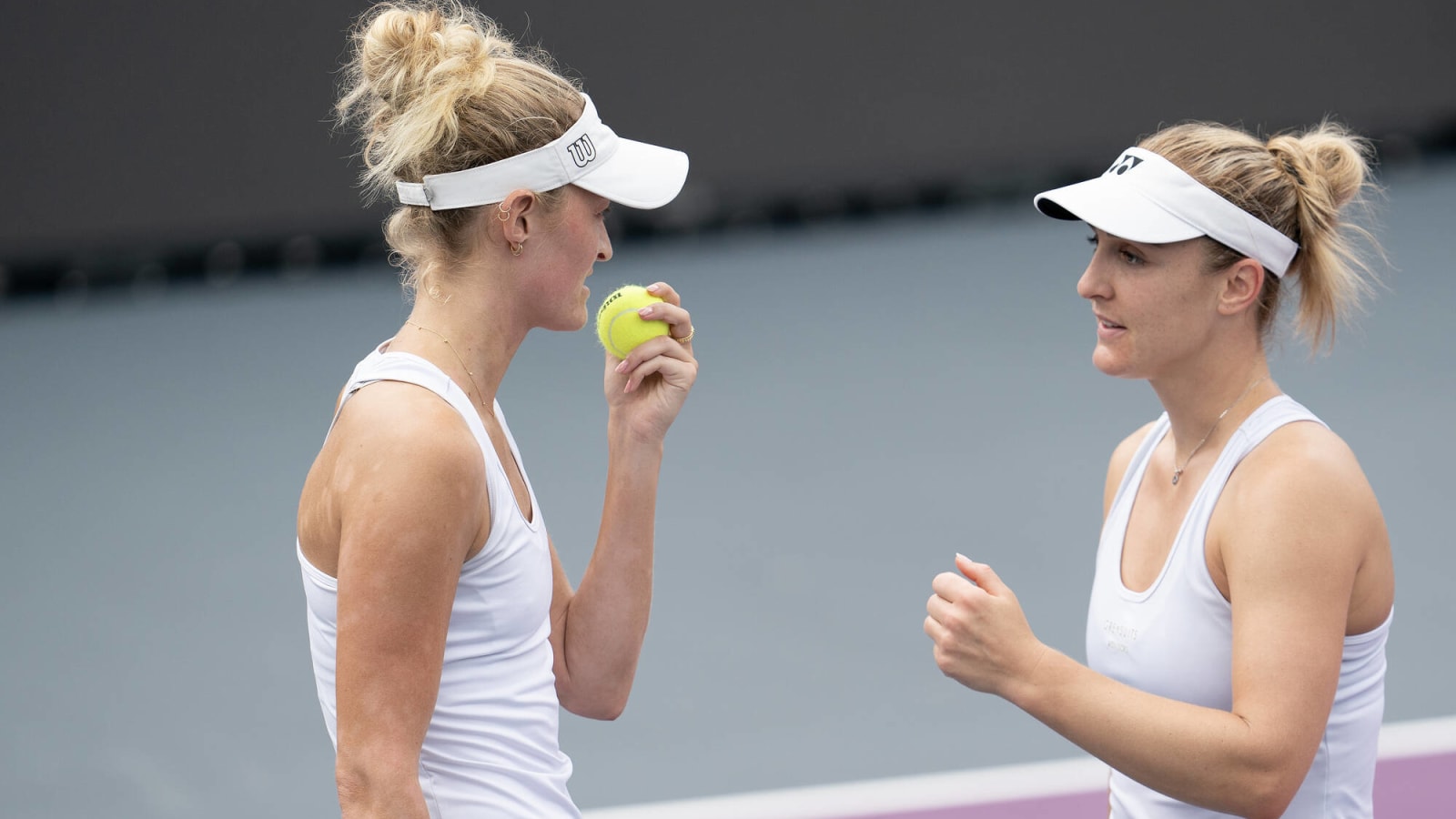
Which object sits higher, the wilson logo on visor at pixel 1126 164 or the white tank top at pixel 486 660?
the wilson logo on visor at pixel 1126 164

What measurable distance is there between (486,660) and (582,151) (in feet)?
2.49

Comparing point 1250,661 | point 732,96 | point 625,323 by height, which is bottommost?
point 1250,661

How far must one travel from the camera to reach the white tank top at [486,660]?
6.56 feet

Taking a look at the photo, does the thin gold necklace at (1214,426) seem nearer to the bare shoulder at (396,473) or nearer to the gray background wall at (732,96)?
the bare shoulder at (396,473)

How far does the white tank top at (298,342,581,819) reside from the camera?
200 cm

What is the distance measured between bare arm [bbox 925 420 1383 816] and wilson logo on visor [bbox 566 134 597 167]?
0.82 metres

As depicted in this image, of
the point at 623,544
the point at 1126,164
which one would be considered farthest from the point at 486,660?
the point at 1126,164

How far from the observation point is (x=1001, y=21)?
35.6 ft

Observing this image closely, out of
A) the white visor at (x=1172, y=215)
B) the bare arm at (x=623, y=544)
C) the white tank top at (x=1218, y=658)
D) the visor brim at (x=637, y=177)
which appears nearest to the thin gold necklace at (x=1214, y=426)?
the white tank top at (x=1218, y=658)

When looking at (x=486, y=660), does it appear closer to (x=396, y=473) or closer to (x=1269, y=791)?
(x=396, y=473)

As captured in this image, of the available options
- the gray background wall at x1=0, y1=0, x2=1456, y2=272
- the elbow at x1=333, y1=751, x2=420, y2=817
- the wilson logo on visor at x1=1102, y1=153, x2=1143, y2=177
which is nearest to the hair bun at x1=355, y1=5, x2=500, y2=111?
the elbow at x1=333, y1=751, x2=420, y2=817

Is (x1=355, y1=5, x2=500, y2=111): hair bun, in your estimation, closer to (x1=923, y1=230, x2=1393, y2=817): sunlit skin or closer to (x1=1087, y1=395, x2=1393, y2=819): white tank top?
(x1=923, y1=230, x2=1393, y2=817): sunlit skin

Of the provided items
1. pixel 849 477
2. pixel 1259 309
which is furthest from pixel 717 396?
pixel 1259 309

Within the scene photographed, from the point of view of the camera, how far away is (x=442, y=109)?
2.08 metres
